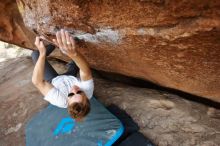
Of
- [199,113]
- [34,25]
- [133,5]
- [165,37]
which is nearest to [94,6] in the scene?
[133,5]

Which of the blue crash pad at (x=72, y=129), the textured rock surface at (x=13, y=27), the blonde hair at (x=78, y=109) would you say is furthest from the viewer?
the textured rock surface at (x=13, y=27)

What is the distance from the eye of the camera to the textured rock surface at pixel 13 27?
5781 mm

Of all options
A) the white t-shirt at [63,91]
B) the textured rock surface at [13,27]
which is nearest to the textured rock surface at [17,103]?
the textured rock surface at [13,27]

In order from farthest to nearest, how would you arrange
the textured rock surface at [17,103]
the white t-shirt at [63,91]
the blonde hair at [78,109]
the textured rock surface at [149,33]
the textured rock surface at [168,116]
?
1. the textured rock surface at [17,103]
2. the white t-shirt at [63,91]
3. the textured rock surface at [168,116]
4. the blonde hair at [78,109]
5. the textured rock surface at [149,33]

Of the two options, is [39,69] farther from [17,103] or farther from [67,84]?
[17,103]

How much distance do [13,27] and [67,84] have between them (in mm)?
2595

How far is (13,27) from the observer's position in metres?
6.14

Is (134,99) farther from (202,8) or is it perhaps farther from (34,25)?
(202,8)

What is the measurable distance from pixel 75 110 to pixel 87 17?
3.27 feet

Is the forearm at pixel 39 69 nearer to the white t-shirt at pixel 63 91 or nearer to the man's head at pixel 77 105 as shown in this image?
the white t-shirt at pixel 63 91

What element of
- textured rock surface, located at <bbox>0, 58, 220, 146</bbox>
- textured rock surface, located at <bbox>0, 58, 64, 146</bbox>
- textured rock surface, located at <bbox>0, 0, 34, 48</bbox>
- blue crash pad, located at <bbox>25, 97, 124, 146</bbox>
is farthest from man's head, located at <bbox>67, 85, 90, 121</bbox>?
textured rock surface, located at <bbox>0, 0, 34, 48</bbox>

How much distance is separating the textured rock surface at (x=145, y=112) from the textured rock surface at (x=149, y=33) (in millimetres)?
394

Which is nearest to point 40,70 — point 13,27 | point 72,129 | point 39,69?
point 39,69

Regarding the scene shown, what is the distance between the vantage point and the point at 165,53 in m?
3.21
